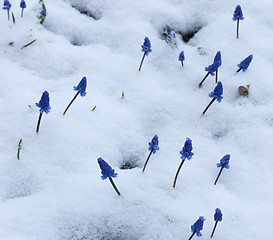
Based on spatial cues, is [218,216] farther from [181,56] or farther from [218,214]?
[181,56]

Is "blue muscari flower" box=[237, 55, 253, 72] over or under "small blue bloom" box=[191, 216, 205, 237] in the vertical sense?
over

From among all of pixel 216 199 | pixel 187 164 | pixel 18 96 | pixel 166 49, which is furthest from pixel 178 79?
pixel 18 96

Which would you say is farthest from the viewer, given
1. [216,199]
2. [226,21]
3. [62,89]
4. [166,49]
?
[226,21]

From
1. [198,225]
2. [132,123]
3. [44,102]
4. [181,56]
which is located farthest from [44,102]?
[181,56]

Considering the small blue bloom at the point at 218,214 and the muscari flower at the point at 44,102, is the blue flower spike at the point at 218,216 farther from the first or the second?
the muscari flower at the point at 44,102

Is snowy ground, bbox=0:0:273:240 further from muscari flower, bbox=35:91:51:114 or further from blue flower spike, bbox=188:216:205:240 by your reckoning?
muscari flower, bbox=35:91:51:114

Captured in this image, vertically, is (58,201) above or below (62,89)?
below

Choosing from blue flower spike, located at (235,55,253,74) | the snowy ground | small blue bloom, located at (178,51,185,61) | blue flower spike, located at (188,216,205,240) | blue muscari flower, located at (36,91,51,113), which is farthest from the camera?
small blue bloom, located at (178,51,185,61)

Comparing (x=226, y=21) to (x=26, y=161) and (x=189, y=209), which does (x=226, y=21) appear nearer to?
(x=189, y=209)

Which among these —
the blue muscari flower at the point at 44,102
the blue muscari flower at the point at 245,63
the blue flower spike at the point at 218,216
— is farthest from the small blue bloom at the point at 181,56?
the blue flower spike at the point at 218,216

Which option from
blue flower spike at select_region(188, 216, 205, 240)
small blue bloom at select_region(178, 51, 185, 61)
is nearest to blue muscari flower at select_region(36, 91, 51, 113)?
blue flower spike at select_region(188, 216, 205, 240)
